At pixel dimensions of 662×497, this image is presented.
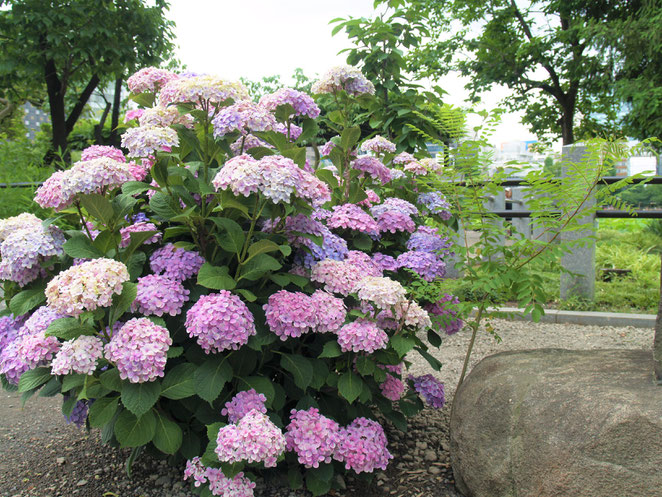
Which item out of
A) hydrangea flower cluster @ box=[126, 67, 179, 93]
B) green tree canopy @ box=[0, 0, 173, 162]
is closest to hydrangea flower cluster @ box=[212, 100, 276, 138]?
hydrangea flower cluster @ box=[126, 67, 179, 93]

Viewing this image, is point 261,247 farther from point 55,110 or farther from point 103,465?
point 55,110

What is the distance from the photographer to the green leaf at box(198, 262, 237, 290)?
1.77 m

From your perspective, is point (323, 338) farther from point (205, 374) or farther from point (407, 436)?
point (407, 436)

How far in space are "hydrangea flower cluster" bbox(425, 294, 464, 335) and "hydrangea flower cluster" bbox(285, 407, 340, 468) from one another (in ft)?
2.27

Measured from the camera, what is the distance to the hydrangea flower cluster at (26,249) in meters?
1.98

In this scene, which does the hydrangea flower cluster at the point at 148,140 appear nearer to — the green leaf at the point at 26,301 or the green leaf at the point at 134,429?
the green leaf at the point at 26,301

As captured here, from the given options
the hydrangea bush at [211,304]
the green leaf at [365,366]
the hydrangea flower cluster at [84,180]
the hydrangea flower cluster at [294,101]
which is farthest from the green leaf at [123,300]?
the hydrangea flower cluster at [294,101]

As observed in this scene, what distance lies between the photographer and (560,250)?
6.89ft

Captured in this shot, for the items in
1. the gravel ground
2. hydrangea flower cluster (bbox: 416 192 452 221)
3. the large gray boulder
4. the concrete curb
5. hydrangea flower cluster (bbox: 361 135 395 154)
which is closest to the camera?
the large gray boulder

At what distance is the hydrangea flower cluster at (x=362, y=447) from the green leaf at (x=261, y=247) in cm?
76

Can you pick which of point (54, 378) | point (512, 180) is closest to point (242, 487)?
point (54, 378)

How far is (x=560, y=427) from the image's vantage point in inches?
67.4

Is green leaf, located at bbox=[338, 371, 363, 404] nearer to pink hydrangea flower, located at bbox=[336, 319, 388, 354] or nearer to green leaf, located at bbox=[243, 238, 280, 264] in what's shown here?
pink hydrangea flower, located at bbox=[336, 319, 388, 354]

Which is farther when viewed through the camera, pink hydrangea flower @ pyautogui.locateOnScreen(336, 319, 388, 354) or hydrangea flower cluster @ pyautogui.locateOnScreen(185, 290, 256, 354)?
pink hydrangea flower @ pyautogui.locateOnScreen(336, 319, 388, 354)
